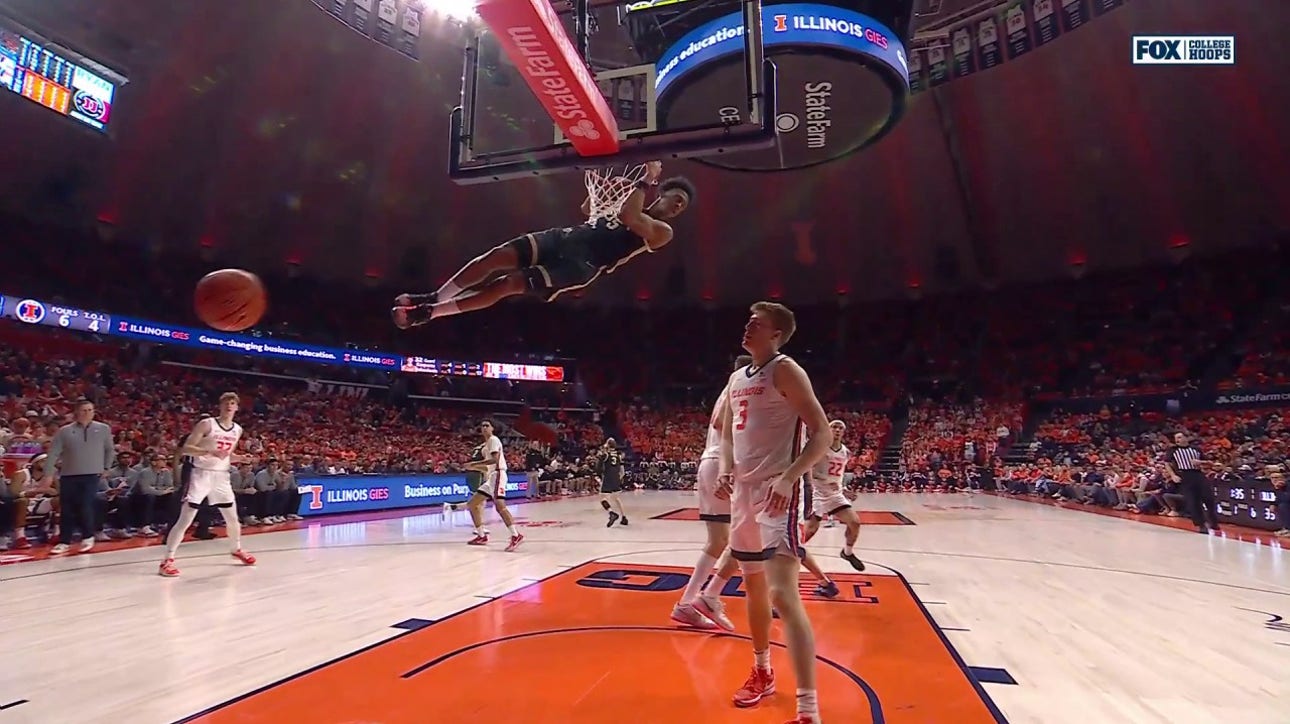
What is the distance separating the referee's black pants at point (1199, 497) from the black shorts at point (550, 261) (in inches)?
477

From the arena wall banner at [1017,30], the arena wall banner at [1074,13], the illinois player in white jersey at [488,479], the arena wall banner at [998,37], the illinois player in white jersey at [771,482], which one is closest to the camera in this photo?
the illinois player in white jersey at [771,482]

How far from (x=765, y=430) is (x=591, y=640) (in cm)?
195

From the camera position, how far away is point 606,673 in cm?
363

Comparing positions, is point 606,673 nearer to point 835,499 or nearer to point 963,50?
point 835,499

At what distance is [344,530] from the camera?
10.9 m

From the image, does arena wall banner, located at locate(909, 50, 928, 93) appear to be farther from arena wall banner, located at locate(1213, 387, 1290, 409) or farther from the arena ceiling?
arena wall banner, located at locate(1213, 387, 1290, 409)

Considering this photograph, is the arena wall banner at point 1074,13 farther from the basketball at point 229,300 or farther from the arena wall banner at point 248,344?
the arena wall banner at point 248,344

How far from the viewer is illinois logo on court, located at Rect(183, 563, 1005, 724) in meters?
3.06

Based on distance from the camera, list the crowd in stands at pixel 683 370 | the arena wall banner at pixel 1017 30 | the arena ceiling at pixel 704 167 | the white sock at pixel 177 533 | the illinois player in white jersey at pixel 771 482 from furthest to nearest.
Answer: the crowd in stands at pixel 683 370 < the arena ceiling at pixel 704 167 < the arena wall banner at pixel 1017 30 < the white sock at pixel 177 533 < the illinois player in white jersey at pixel 771 482

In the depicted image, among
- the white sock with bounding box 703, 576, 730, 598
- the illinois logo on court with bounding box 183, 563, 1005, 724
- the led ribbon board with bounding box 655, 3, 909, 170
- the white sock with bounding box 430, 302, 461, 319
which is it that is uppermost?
the led ribbon board with bounding box 655, 3, 909, 170

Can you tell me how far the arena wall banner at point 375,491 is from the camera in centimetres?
1317

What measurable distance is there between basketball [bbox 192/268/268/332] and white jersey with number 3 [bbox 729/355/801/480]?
3.16 meters

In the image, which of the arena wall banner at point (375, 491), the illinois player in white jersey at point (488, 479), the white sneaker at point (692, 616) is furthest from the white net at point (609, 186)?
the arena wall banner at point (375, 491)

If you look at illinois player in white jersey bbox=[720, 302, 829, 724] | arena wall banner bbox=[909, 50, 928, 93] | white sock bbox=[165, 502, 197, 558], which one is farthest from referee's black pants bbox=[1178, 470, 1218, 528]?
white sock bbox=[165, 502, 197, 558]
